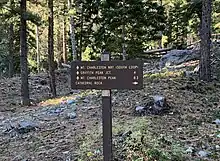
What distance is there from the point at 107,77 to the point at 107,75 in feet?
0.11

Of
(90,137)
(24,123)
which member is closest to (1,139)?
(24,123)

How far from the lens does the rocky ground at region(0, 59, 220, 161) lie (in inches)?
277

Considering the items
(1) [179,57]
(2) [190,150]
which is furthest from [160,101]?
(1) [179,57]

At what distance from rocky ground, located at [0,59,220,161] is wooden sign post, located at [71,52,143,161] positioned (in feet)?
2.86

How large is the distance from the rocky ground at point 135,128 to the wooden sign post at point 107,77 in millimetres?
872

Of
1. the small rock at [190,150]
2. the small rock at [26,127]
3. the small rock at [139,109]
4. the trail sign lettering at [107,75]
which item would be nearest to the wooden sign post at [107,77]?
the trail sign lettering at [107,75]

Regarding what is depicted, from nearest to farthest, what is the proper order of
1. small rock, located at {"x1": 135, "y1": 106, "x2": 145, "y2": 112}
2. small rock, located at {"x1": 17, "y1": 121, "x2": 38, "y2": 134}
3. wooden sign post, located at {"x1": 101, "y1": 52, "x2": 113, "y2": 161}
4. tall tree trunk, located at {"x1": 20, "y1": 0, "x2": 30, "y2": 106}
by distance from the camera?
wooden sign post, located at {"x1": 101, "y1": 52, "x2": 113, "y2": 161}
small rock, located at {"x1": 135, "y1": 106, "x2": 145, "y2": 112}
small rock, located at {"x1": 17, "y1": 121, "x2": 38, "y2": 134}
tall tree trunk, located at {"x1": 20, "y1": 0, "x2": 30, "y2": 106}

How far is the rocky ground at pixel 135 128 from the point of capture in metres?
7.02

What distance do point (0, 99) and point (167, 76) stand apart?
9.68 m

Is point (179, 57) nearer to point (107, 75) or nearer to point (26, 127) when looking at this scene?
point (26, 127)

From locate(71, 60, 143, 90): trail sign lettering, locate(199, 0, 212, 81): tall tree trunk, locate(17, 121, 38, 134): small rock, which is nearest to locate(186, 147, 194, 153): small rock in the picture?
locate(71, 60, 143, 90): trail sign lettering

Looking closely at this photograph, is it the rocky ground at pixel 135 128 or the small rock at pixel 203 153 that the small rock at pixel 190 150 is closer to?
the rocky ground at pixel 135 128

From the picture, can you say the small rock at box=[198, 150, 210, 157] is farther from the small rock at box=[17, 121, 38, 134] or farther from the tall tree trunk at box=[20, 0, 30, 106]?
the tall tree trunk at box=[20, 0, 30, 106]

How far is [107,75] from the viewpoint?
625cm
